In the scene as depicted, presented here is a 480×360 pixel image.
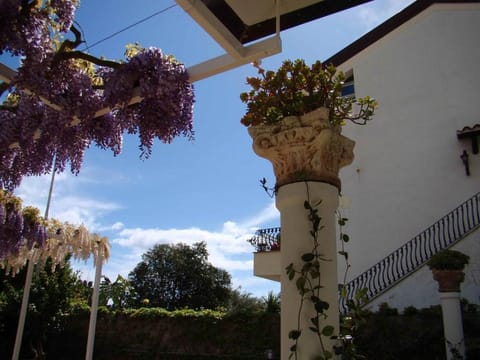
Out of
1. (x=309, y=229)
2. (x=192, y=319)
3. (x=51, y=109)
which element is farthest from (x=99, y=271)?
(x=309, y=229)

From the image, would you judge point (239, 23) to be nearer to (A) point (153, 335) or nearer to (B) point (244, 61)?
(B) point (244, 61)

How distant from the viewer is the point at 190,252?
90.8 ft

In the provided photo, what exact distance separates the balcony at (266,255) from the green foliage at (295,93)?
8.37 m

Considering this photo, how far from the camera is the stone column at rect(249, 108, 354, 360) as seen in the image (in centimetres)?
201

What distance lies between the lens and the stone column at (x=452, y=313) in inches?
217

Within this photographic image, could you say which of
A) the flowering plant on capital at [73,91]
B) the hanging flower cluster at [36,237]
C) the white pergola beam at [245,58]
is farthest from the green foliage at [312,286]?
the hanging flower cluster at [36,237]

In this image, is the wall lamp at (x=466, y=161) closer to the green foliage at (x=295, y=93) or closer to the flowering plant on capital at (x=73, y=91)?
the green foliage at (x=295, y=93)

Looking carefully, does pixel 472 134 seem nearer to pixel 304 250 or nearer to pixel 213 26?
pixel 304 250

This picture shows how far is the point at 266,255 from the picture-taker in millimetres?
10750

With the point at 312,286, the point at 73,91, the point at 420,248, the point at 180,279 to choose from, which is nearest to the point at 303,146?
the point at 312,286

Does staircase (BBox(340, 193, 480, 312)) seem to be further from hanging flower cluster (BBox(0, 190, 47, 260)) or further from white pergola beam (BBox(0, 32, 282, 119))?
white pergola beam (BBox(0, 32, 282, 119))

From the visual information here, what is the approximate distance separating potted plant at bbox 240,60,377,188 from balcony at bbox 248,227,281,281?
328 inches

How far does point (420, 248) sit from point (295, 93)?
8.62 metres

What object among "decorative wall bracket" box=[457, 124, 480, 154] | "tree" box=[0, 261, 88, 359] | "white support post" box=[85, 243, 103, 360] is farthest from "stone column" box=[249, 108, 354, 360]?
"tree" box=[0, 261, 88, 359]
